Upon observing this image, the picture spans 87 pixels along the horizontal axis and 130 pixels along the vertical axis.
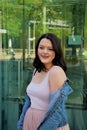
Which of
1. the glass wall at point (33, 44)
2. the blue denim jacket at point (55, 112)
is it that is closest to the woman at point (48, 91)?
the blue denim jacket at point (55, 112)

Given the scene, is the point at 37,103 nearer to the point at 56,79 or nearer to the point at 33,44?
the point at 56,79

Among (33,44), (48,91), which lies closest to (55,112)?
(48,91)

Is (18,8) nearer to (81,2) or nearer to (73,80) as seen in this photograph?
(81,2)

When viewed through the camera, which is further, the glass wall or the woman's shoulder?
the glass wall

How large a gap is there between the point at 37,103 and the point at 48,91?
150mm

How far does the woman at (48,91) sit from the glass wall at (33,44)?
2.23 meters

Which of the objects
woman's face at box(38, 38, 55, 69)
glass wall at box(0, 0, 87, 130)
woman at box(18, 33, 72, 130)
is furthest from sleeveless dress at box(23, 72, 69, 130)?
glass wall at box(0, 0, 87, 130)

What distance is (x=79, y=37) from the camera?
535cm

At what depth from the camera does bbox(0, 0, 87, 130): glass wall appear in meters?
5.39

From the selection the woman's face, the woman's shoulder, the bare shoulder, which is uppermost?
the woman's face

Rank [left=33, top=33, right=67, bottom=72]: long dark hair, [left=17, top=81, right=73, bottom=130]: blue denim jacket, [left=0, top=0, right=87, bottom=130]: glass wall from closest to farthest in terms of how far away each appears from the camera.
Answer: [left=17, top=81, right=73, bottom=130]: blue denim jacket → [left=33, top=33, right=67, bottom=72]: long dark hair → [left=0, top=0, right=87, bottom=130]: glass wall

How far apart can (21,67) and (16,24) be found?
2.01 ft

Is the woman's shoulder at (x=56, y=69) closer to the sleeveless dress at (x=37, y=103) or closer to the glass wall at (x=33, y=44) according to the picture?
the sleeveless dress at (x=37, y=103)

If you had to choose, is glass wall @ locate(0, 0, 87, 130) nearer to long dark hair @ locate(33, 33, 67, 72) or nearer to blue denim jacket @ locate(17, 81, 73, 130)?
long dark hair @ locate(33, 33, 67, 72)
